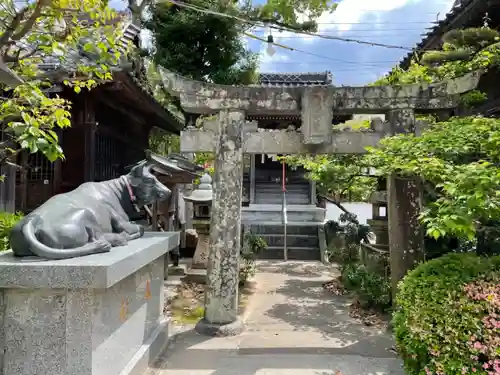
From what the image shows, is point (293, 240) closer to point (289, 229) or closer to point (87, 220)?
point (289, 229)

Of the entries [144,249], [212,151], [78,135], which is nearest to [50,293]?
[144,249]

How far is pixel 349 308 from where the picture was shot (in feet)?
26.3

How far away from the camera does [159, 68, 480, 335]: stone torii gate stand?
6281 millimetres

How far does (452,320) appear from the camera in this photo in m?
3.43

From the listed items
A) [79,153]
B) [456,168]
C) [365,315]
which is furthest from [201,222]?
[456,168]

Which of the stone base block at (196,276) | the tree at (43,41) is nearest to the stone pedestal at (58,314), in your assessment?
the tree at (43,41)

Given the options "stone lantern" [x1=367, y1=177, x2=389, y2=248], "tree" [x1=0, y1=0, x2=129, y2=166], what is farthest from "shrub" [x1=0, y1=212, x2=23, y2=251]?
"stone lantern" [x1=367, y1=177, x2=389, y2=248]

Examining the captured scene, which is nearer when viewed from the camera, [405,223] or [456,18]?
[405,223]

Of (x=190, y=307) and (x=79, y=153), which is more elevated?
(x=79, y=153)

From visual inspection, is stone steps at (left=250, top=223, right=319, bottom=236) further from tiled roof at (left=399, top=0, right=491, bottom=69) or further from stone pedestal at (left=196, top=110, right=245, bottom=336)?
stone pedestal at (left=196, top=110, right=245, bottom=336)

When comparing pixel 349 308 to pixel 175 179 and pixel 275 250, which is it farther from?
pixel 275 250

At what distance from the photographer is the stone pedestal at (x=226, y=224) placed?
248 inches

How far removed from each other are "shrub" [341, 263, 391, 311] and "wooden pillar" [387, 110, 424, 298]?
131 centimetres

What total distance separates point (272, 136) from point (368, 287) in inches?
156
